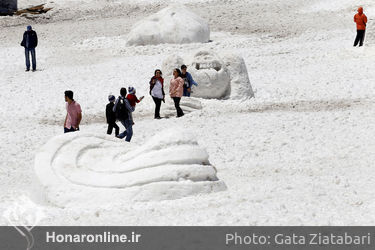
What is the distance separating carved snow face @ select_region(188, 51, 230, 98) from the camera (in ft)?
52.5

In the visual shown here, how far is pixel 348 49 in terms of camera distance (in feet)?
69.8

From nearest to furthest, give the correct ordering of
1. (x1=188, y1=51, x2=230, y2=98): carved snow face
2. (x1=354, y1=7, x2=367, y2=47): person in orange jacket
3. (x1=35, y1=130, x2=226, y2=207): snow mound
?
(x1=35, y1=130, x2=226, y2=207): snow mound < (x1=188, y1=51, x2=230, y2=98): carved snow face < (x1=354, y1=7, x2=367, y2=47): person in orange jacket

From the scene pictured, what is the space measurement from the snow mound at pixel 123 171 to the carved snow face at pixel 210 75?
6.95 m

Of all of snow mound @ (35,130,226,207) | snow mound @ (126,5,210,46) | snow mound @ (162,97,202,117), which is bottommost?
snow mound @ (162,97,202,117)

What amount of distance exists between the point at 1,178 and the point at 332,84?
9568mm

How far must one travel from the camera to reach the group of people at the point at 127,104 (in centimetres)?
1148

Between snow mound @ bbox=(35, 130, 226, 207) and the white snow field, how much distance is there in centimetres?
4

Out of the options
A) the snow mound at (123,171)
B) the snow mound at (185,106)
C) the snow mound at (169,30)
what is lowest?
the snow mound at (185,106)

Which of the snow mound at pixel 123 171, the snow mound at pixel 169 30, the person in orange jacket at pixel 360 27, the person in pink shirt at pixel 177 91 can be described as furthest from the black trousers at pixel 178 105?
the person in orange jacket at pixel 360 27

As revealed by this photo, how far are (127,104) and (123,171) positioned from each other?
3596 millimetres

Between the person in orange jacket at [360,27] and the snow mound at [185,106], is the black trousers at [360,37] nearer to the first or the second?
the person in orange jacket at [360,27]

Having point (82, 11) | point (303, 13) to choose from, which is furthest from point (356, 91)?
point (82, 11)

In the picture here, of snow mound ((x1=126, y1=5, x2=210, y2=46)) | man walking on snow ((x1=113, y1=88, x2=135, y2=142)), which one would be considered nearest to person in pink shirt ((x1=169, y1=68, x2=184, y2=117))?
man walking on snow ((x1=113, y1=88, x2=135, y2=142))

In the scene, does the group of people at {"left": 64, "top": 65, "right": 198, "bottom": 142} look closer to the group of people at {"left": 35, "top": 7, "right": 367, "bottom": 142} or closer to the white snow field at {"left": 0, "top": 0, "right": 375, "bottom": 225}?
the group of people at {"left": 35, "top": 7, "right": 367, "bottom": 142}
